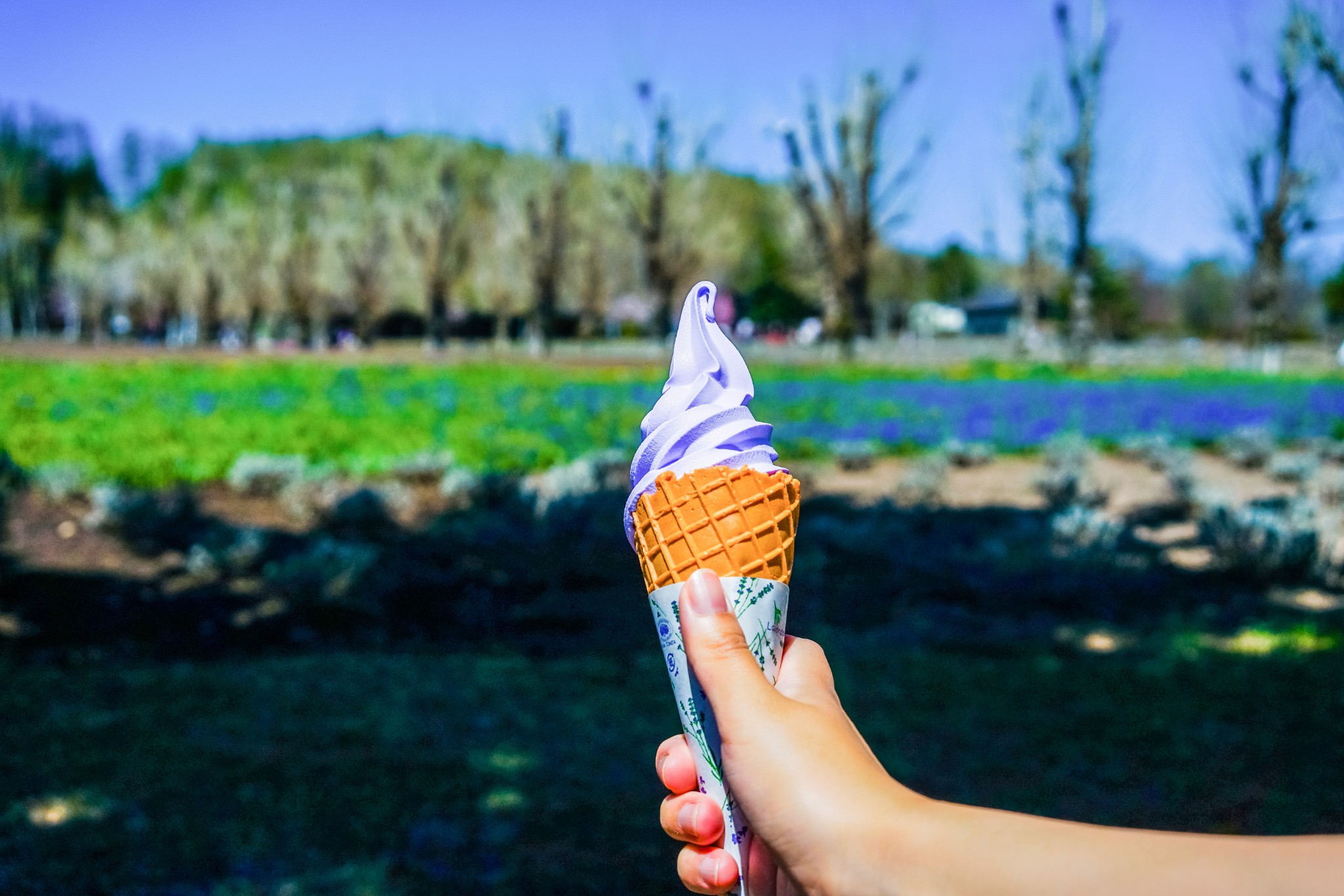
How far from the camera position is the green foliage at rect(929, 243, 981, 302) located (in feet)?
318

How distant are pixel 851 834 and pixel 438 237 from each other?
47276 mm

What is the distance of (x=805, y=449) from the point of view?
12820 mm

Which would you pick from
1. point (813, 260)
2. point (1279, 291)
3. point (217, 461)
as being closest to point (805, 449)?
point (217, 461)

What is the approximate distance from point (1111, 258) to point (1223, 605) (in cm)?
7062

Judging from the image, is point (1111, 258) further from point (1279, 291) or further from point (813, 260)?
point (1279, 291)

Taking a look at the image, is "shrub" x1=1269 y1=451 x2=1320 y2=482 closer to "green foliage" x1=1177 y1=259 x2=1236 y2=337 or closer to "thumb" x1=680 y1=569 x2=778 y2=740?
"thumb" x1=680 y1=569 x2=778 y2=740

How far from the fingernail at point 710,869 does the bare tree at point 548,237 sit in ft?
123

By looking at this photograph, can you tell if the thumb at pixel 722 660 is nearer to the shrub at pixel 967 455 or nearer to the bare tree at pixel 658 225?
the shrub at pixel 967 455

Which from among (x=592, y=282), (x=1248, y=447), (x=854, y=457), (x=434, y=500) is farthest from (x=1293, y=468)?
(x=592, y=282)

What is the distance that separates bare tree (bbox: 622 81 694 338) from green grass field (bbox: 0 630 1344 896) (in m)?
27.4

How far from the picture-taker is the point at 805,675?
1706mm

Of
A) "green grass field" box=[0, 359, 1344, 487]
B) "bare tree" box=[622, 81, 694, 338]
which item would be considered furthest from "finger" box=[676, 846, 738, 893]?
"bare tree" box=[622, 81, 694, 338]

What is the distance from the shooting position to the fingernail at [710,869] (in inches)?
63.0

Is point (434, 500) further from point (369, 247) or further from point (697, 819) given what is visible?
point (369, 247)
